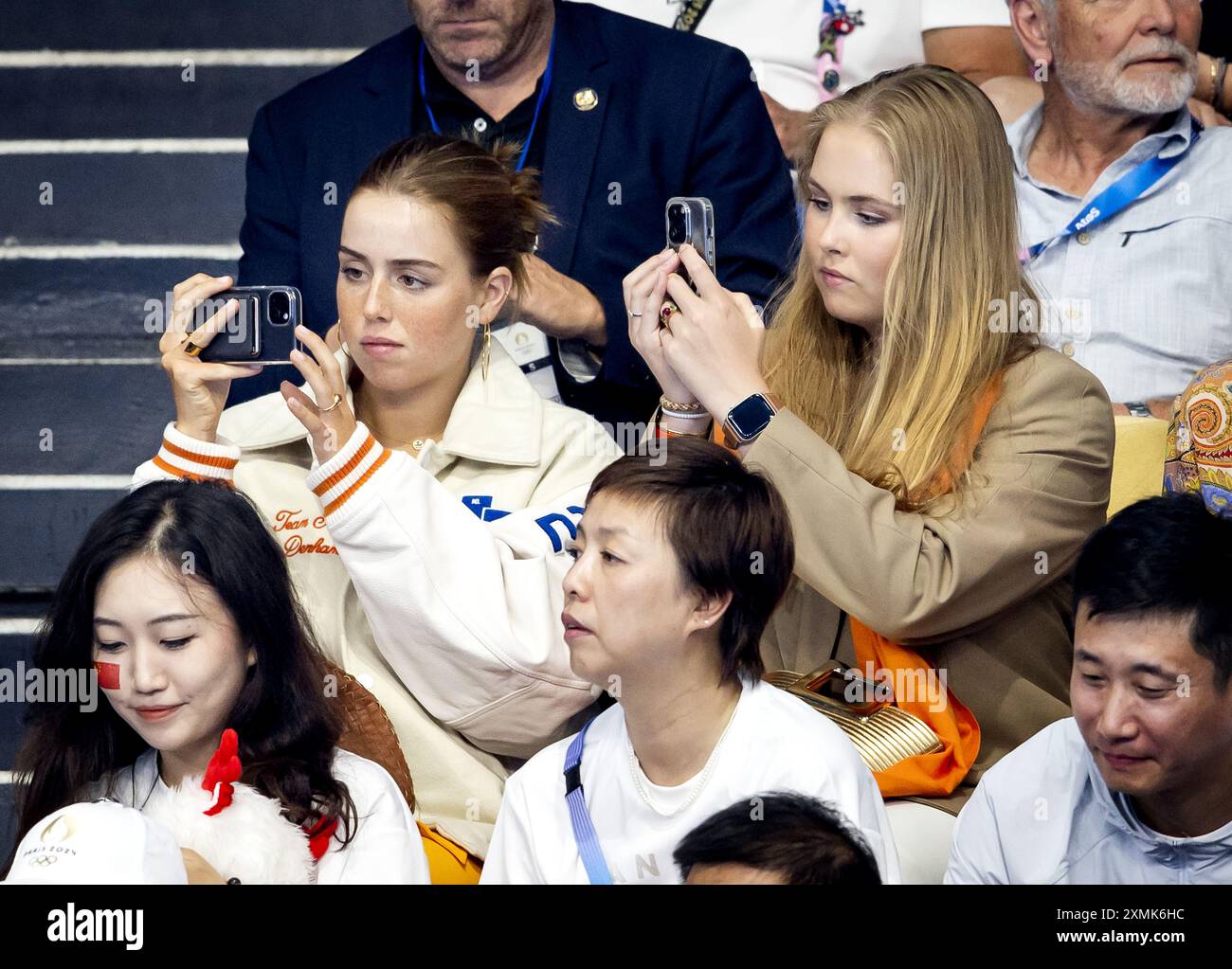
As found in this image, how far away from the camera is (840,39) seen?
342cm

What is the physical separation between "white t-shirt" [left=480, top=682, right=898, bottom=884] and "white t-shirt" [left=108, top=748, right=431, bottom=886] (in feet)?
0.36

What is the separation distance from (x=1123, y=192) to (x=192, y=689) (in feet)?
6.07

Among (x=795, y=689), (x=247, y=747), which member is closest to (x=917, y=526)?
(x=795, y=689)

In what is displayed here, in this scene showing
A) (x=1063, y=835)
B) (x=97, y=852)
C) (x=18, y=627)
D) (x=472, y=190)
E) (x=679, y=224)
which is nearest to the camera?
(x=97, y=852)

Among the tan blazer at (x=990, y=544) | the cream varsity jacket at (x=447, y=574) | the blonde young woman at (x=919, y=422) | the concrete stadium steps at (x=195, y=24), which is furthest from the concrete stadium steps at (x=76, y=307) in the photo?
the tan blazer at (x=990, y=544)

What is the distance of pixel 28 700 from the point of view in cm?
222

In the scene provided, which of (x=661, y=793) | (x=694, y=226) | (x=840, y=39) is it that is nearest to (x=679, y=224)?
(x=694, y=226)

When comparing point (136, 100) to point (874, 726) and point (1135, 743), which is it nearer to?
point (874, 726)

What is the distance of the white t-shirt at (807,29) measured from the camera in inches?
134

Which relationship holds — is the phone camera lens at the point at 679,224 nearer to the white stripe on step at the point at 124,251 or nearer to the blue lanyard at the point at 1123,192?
the blue lanyard at the point at 1123,192

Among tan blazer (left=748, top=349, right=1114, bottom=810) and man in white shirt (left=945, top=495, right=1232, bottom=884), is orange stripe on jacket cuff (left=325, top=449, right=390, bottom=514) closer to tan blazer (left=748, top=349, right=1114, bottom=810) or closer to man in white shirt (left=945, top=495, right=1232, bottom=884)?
tan blazer (left=748, top=349, right=1114, bottom=810)

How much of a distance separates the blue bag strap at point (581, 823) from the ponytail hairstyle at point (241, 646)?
0.88 ft

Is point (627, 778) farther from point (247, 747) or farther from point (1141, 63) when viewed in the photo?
point (1141, 63)
